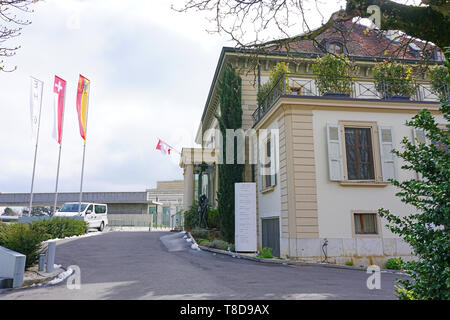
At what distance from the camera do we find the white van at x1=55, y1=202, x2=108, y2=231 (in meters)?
21.4

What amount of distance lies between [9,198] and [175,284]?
47955 millimetres

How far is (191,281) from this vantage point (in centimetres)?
700

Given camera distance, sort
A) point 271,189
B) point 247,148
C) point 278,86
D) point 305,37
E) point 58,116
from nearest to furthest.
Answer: point 305,37, point 271,189, point 278,86, point 247,148, point 58,116

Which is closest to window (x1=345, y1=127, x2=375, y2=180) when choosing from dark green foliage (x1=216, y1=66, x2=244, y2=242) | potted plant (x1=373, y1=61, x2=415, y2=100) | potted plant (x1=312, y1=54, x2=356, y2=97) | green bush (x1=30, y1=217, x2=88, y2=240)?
potted plant (x1=312, y1=54, x2=356, y2=97)

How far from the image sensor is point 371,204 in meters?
11.9

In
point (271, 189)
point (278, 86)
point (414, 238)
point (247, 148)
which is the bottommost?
point (414, 238)

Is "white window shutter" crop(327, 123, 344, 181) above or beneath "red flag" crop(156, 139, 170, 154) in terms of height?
beneath

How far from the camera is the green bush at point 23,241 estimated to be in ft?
25.6

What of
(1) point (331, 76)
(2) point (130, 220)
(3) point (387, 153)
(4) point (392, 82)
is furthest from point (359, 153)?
(2) point (130, 220)

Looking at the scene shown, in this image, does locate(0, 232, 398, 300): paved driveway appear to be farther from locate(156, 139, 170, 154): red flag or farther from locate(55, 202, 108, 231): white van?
locate(156, 139, 170, 154): red flag

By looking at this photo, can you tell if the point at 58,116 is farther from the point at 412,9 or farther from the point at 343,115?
the point at 412,9

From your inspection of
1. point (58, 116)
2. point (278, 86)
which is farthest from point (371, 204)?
point (58, 116)

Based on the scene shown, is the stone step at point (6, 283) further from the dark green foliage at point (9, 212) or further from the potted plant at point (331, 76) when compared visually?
the dark green foliage at point (9, 212)

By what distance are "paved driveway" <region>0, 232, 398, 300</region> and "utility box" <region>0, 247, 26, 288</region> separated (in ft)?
1.14
